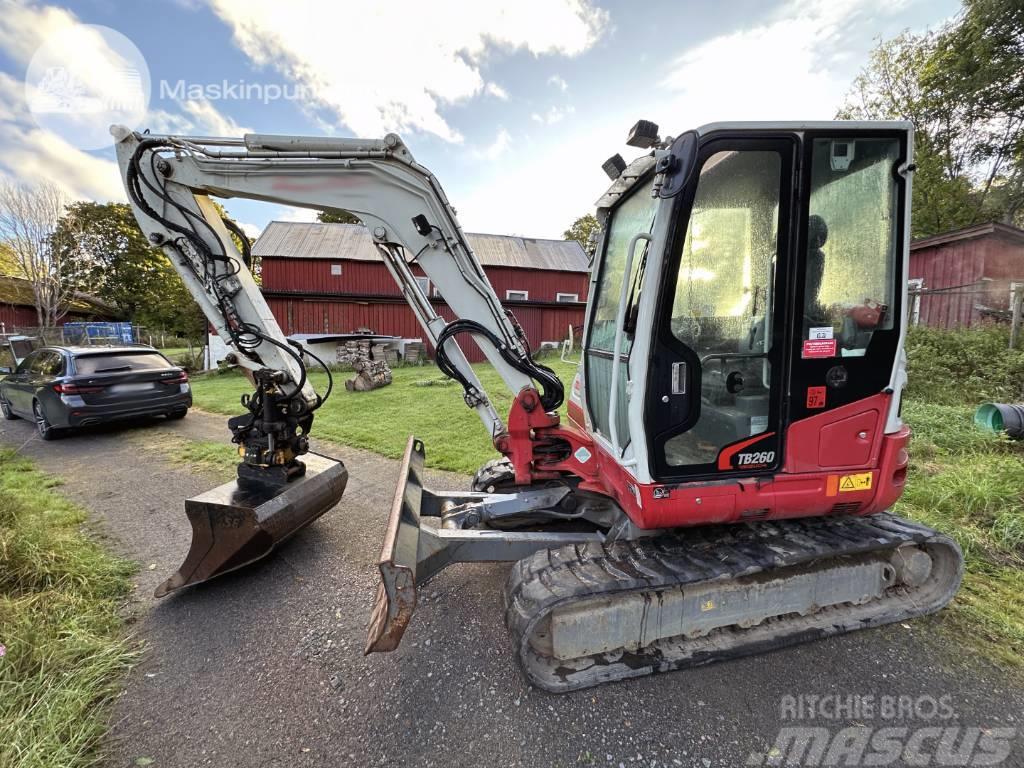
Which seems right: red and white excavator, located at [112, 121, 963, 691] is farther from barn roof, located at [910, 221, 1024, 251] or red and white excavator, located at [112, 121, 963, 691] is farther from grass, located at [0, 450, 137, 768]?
barn roof, located at [910, 221, 1024, 251]

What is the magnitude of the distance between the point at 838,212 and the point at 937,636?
252cm

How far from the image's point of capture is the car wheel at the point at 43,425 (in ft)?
23.9

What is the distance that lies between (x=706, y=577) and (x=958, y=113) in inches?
1073

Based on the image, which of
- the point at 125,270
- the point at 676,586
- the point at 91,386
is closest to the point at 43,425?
the point at 91,386

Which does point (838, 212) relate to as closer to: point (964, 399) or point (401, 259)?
point (401, 259)

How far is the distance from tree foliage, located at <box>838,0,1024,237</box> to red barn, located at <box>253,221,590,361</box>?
52.1 feet

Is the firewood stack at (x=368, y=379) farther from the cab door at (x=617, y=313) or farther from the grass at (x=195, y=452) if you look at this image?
the cab door at (x=617, y=313)

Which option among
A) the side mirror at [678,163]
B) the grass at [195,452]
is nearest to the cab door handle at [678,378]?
the side mirror at [678,163]

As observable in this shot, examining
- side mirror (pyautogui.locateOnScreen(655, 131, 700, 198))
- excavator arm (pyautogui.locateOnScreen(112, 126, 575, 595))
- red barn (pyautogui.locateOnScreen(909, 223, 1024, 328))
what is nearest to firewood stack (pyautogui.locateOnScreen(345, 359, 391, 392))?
excavator arm (pyautogui.locateOnScreen(112, 126, 575, 595))

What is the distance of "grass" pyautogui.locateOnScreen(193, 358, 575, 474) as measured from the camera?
243 inches

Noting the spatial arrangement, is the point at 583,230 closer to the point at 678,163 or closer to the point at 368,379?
the point at 368,379

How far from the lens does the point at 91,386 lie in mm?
7082

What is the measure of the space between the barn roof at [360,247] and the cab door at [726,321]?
56.0ft

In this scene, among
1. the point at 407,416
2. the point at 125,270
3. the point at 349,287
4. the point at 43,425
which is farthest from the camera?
the point at 125,270
